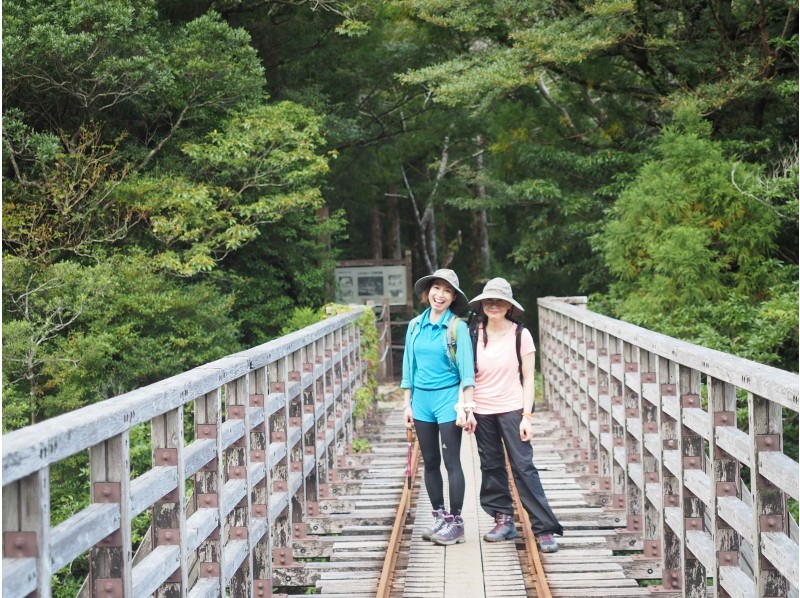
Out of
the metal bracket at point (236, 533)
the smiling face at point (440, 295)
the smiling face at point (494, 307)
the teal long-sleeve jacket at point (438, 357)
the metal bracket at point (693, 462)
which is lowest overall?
the metal bracket at point (236, 533)

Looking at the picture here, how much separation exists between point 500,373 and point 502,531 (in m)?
1.05

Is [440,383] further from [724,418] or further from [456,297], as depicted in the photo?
[724,418]

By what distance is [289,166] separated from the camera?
16812mm

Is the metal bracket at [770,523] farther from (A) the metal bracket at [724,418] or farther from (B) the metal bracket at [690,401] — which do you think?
(B) the metal bracket at [690,401]

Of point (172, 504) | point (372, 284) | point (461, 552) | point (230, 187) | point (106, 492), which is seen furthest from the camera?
point (372, 284)

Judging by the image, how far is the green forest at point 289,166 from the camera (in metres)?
13.5

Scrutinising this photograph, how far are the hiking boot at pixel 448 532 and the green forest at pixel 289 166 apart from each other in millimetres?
6718

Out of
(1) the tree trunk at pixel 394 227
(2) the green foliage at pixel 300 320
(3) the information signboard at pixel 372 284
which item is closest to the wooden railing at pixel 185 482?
(2) the green foliage at pixel 300 320

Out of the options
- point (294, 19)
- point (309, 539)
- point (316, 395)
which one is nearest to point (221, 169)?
point (294, 19)

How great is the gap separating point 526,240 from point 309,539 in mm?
14550

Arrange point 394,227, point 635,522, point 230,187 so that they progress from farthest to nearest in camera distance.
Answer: point 394,227
point 230,187
point 635,522

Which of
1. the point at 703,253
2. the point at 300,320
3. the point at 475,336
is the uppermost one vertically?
the point at 703,253

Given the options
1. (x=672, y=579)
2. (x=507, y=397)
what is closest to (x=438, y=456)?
(x=507, y=397)

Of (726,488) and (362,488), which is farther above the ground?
(726,488)
